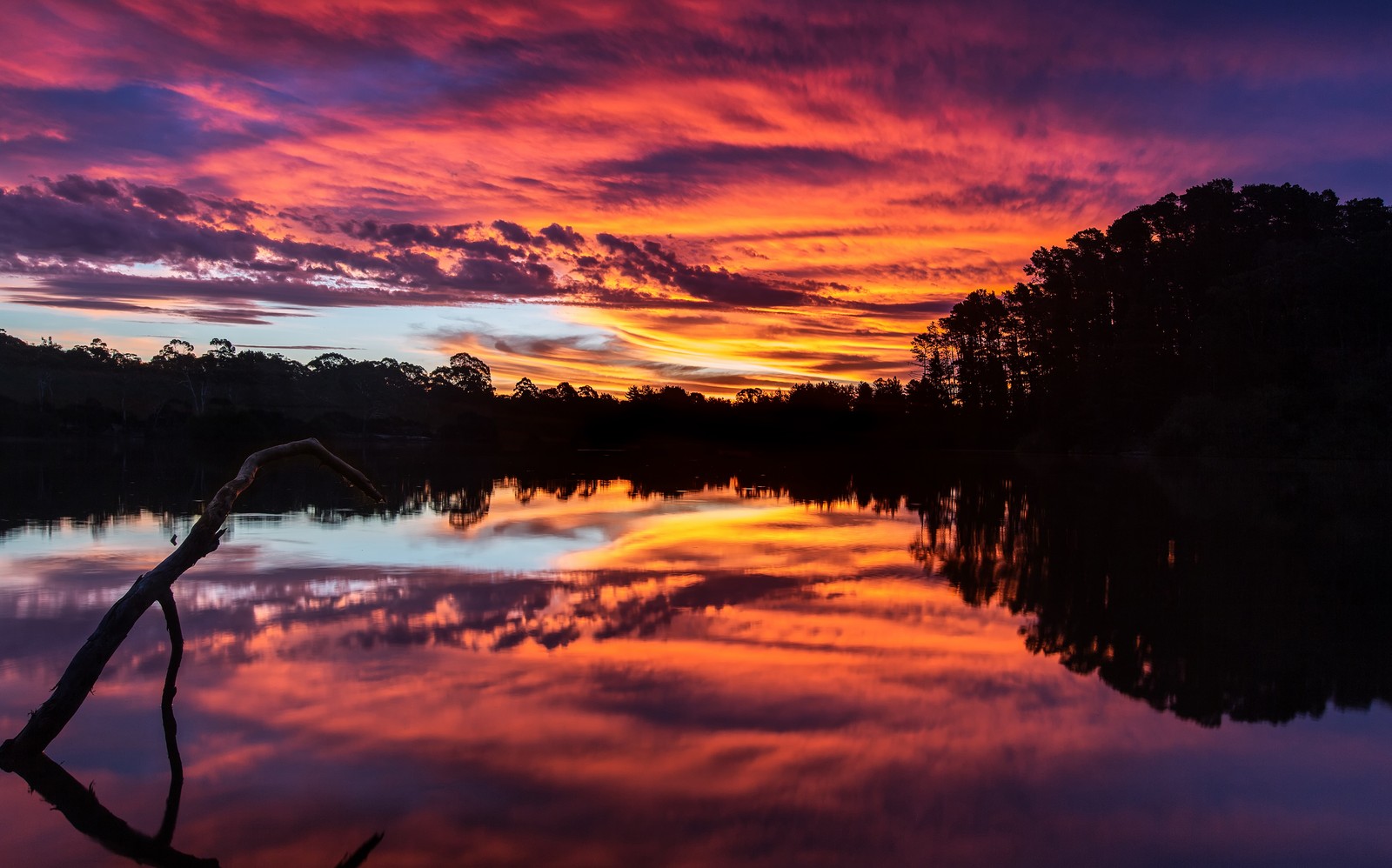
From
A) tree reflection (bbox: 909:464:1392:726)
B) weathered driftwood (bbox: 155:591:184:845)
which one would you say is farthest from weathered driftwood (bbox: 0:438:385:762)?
tree reflection (bbox: 909:464:1392:726)

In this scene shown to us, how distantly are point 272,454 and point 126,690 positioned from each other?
204 cm

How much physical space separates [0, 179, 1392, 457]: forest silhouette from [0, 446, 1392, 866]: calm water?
47.1 metres

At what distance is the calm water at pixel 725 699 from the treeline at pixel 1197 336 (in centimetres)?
4564

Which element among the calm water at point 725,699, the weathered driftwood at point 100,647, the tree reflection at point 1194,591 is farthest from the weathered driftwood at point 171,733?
the tree reflection at point 1194,591

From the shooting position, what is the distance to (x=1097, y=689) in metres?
7.28

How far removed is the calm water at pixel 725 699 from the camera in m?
4.77

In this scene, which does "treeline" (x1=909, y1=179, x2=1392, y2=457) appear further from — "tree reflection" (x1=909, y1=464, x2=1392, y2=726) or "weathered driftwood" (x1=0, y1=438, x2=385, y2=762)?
"weathered driftwood" (x1=0, y1=438, x2=385, y2=762)

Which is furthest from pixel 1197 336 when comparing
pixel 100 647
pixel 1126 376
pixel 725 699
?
pixel 100 647

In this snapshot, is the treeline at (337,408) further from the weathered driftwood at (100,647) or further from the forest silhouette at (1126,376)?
the weathered driftwood at (100,647)

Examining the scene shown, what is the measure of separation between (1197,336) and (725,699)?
64943mm

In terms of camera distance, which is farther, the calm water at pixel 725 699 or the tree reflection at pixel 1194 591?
the tree reflection at pixel 1194 591

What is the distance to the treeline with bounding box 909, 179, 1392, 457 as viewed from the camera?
54188mm

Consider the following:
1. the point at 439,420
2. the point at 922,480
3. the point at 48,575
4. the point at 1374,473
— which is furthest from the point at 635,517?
the point at 439,420

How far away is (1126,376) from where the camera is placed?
67.8m
